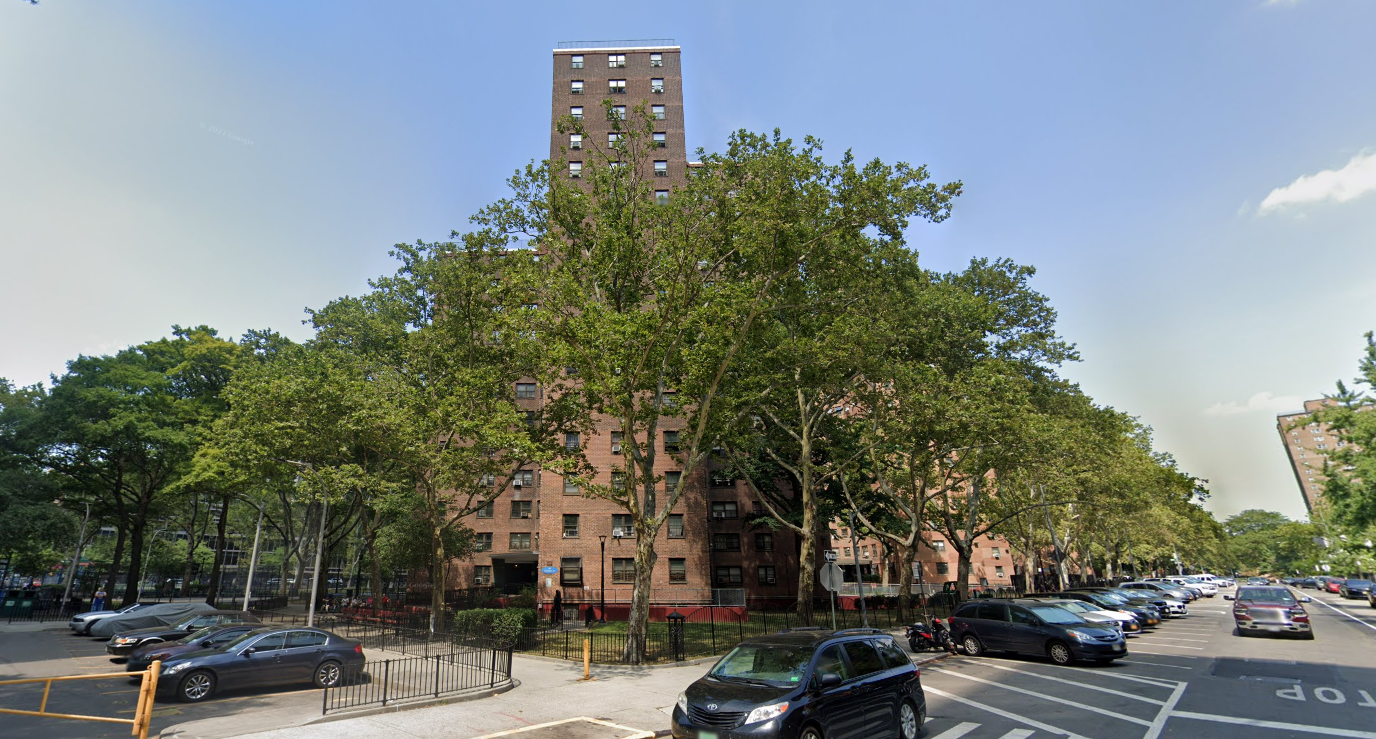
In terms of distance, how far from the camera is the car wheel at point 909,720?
9305 millimetres

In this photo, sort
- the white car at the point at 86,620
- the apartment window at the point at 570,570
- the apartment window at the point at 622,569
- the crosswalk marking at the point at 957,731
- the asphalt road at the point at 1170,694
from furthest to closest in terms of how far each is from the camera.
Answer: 1. the apartment window at the point at 570,570
2. the apartment window at the point at 622,569
3. the white car at the point at 86,620
4. the asphalt road at the point at 1170,694
5. the crosswalk marking at the point at 957,731

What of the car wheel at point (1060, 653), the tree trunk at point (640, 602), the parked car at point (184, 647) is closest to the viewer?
the parked car at point (184, 647)

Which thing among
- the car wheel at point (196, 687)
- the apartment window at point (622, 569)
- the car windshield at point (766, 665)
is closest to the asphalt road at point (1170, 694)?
the car windshield at point (766, 665)

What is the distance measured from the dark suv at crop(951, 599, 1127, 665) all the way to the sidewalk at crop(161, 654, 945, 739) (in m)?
8.60

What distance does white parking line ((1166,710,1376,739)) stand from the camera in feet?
30.3

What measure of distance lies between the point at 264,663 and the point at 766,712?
39.6 feet

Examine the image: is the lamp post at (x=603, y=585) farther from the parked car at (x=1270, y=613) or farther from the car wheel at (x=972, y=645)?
the parked car at (x=1270, y=613)

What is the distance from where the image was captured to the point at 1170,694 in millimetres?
12484

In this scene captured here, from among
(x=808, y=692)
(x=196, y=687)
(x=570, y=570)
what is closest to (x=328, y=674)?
(x=196, y=687)

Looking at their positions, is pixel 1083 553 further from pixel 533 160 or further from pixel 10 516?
pixel 10 516

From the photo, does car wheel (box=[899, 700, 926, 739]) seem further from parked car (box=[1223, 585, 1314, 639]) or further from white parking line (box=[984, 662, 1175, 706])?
parked car (box=[1223, 585, 1314, 639])

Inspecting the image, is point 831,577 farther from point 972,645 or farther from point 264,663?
point 264,663

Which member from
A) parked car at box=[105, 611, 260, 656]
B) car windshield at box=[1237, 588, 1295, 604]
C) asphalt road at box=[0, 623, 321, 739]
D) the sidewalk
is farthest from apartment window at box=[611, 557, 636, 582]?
car windshield at box=[1237, 588, 1295, 604]

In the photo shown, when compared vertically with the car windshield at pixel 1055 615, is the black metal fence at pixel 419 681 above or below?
below
